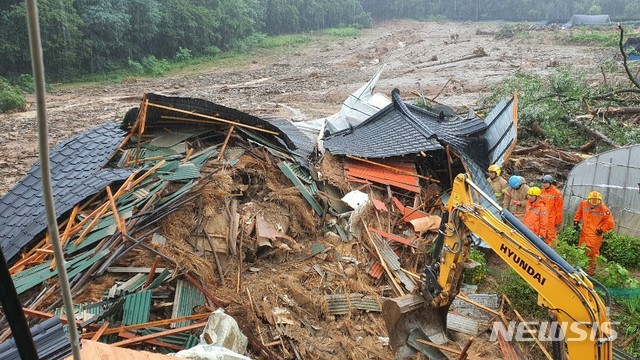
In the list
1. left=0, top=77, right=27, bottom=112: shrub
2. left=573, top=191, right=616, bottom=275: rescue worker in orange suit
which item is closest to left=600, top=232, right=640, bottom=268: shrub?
left=573, top=191, right=616, bottom=275: rescue worker in orange suit

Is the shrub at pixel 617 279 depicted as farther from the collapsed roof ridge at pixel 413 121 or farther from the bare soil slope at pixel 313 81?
the bare soil slope at pixel 313 81

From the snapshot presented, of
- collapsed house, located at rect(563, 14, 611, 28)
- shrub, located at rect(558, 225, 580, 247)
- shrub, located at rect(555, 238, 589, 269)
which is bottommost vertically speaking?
shrub, located at rect(558, 225, 580, 247)

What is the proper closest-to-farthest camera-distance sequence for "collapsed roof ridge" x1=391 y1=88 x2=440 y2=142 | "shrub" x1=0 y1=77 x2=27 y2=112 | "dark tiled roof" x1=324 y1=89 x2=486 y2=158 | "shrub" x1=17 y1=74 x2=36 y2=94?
1. "dark tiled roof" x1=324 y1=89 x2=486 y2=158
2. "collapsed roof ridge" x1=391 y1=88 x2=440 y2=142
3. "shrub" x1=0 y1=77 x2=27 y2=112
4. "shrub" x1=17 y1=74 x2=36 y2=94

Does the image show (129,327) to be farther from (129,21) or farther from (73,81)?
(129,21)

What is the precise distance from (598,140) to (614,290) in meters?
7.30

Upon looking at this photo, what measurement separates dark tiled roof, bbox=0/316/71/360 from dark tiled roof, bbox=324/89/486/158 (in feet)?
25.1

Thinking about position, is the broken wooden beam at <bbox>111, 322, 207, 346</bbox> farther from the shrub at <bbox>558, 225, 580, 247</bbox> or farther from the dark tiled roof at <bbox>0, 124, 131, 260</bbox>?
the shrub at <bbox>558, 225, 580, 247</bbox>

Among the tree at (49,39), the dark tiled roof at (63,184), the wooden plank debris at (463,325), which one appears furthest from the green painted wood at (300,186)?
the tree at (49,39)

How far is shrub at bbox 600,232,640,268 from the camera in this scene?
8.38 metres

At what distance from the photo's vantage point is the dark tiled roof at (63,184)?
639cm

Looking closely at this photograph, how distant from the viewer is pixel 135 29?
101ft

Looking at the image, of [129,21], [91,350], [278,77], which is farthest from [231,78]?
[91,350]

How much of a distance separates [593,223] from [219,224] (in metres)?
6.04

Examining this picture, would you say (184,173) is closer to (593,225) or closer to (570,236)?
(593,225)
